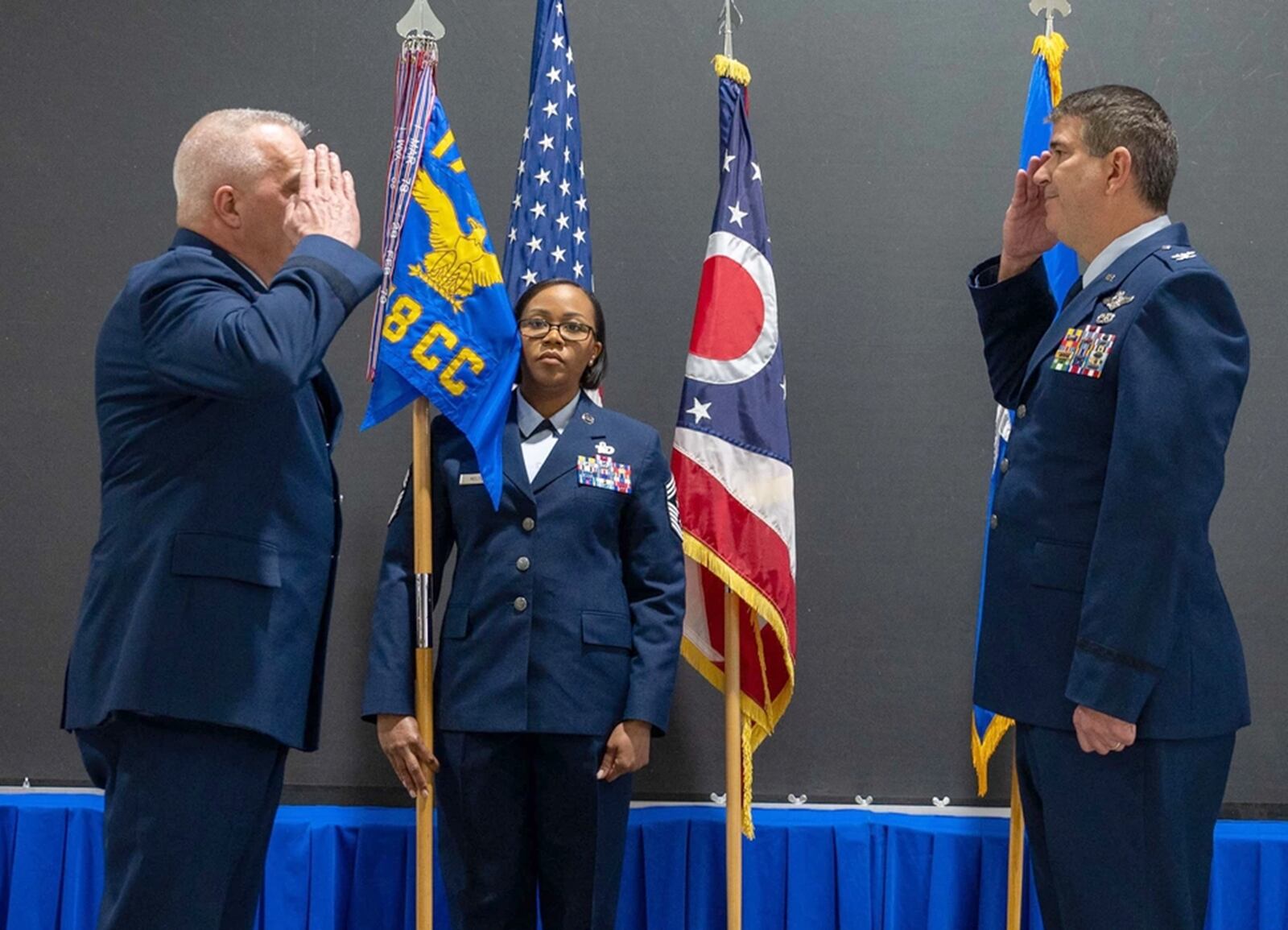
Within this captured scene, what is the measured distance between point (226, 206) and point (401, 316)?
0.86 m

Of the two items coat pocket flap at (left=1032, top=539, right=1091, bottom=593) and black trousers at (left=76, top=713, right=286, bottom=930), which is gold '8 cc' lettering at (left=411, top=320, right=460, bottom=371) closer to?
black trousers at (left=76, top=713, right=286, bottom=930)

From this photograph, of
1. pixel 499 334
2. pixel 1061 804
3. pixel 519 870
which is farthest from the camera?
pixel 499 334

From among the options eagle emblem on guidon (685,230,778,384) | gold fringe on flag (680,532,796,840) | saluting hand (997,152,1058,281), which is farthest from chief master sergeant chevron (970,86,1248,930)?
eagle emblem on guidon (685,230,778,384)

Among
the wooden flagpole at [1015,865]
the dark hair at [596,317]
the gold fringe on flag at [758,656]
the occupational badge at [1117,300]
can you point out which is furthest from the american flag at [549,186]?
the wooden flagpole at [1015,865]

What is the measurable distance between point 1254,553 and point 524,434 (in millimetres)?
2000

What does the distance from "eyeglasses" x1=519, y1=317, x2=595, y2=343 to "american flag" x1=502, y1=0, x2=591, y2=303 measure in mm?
219

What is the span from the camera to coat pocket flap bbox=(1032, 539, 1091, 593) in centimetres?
179

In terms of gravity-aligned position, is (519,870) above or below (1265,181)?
below

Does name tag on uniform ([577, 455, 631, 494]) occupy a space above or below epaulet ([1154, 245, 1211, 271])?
below

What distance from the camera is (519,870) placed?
8.00 ft

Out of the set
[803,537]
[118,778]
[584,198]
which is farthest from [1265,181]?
[118,778]

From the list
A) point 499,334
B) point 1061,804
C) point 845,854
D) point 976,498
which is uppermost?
point 499,334

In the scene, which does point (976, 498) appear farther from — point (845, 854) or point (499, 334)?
point (499, 334)

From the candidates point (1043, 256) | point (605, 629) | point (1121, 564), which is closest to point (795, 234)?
point (1043, 256)
